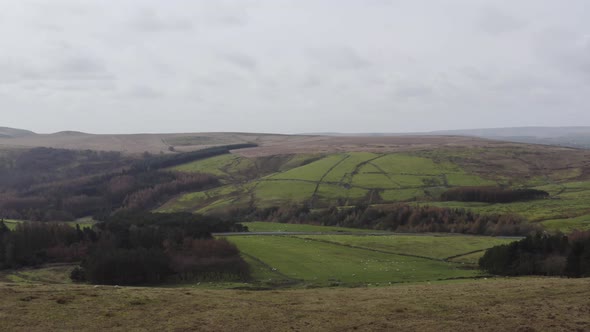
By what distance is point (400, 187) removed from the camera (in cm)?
14412

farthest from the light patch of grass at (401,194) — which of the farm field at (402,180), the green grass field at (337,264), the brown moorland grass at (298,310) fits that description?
the brown moorland grass at (298,310)

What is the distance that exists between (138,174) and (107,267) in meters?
150

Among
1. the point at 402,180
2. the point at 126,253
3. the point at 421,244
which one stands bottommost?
the point at 421,244

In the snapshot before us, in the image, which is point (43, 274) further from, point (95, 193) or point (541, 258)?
point (95, 193)

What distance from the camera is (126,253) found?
53000 millimetres

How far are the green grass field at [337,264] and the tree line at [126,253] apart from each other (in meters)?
5.62

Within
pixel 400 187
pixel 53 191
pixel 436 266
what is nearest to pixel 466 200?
pixel 400 187

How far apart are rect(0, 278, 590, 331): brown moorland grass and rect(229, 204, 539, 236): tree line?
65428 millimetres

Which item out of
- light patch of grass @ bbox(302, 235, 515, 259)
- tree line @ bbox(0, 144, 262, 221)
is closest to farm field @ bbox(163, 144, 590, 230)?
tree line @ bbox(0, 144, 262, 221)

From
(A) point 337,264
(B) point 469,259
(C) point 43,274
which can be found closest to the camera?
(C) point 43,274

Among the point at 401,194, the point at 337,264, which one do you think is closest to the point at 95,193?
the point at 401,194

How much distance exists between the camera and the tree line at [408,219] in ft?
313

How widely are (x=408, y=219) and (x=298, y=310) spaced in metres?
82.7

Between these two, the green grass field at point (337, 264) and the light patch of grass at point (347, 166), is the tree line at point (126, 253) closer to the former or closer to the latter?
the green grass field at point (337, 264)
